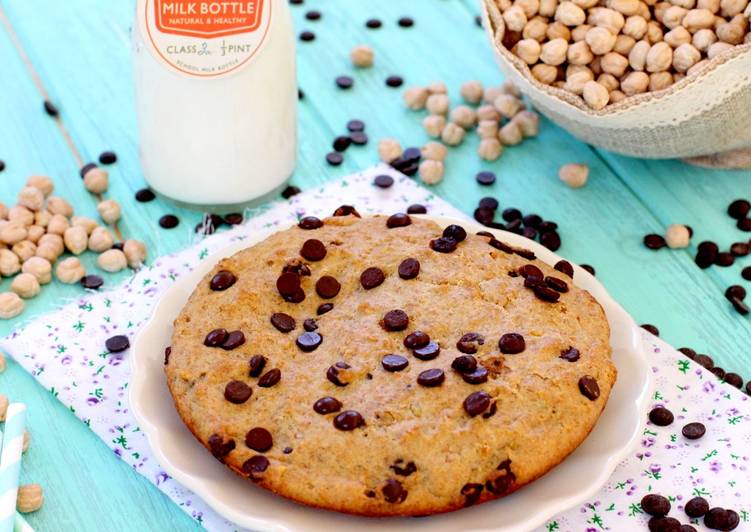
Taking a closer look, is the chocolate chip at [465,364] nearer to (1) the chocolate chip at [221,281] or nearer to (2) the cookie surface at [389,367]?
(2) the cookie surface at [389,367]

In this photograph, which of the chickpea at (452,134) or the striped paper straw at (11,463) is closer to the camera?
the striped paper straw at (11,463)

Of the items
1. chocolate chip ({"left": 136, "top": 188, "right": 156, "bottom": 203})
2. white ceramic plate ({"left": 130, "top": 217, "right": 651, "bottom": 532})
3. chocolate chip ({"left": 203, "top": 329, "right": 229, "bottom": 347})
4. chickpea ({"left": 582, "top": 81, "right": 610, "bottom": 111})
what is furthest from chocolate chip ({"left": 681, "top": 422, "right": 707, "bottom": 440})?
chocolate chip ({"left": 136, "top": 188, "right": 156, "bottom": 203})

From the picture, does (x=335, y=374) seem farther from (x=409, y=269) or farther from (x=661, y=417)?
(x=661, y=417)

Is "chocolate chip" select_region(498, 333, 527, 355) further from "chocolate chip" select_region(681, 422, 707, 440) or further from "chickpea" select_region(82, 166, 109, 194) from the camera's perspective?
"chickpea" select_region(82, 166, 109, 194)

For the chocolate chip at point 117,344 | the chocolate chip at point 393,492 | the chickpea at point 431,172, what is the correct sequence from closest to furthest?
the chocolate chip at point 393,492 → the chocolate chip at point 117,344 → the chickpea at point 431,172

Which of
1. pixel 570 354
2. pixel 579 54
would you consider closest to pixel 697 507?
pixel 570 354

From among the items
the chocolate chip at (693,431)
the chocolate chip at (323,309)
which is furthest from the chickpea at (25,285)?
the chocolate chip at (693,431)

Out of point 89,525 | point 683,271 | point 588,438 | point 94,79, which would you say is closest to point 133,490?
point 89,525
